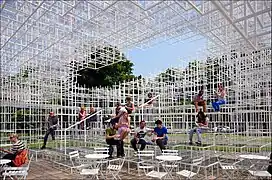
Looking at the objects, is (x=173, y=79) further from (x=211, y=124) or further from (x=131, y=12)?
(x=211, y=124)

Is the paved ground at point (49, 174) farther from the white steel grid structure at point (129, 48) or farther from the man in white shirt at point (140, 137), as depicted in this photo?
the white steel grid structure at point (129, 48)

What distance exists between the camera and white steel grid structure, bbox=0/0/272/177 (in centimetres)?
1031

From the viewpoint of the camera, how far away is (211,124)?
1001 cm

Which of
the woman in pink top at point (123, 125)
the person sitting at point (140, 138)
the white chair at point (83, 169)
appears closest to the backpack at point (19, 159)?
the white chair at point (83, 169)

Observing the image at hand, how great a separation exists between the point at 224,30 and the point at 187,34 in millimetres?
2028

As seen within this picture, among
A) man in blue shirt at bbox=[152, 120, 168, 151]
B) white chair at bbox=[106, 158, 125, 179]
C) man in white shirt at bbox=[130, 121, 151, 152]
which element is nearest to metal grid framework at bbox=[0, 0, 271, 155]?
man in white shirt at bbox=[130, 121, 151, 152]

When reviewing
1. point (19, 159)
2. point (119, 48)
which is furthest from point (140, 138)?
point (119, 48)

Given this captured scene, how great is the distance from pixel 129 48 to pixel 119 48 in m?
0.64

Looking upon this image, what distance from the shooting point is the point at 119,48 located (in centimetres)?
1697

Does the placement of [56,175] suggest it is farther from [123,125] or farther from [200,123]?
[200,123]

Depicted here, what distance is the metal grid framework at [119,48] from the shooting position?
10.7 meters

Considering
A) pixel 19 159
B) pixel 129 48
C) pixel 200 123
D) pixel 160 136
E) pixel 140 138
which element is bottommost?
pixel 19 159

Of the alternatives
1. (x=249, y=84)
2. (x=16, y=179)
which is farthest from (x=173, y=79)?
(x=16, y=179)

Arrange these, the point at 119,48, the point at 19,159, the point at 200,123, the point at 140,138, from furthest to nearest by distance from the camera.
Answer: the point at 119,48 < the point at 140,138 < the point at 200,123 < the point at 19,159
